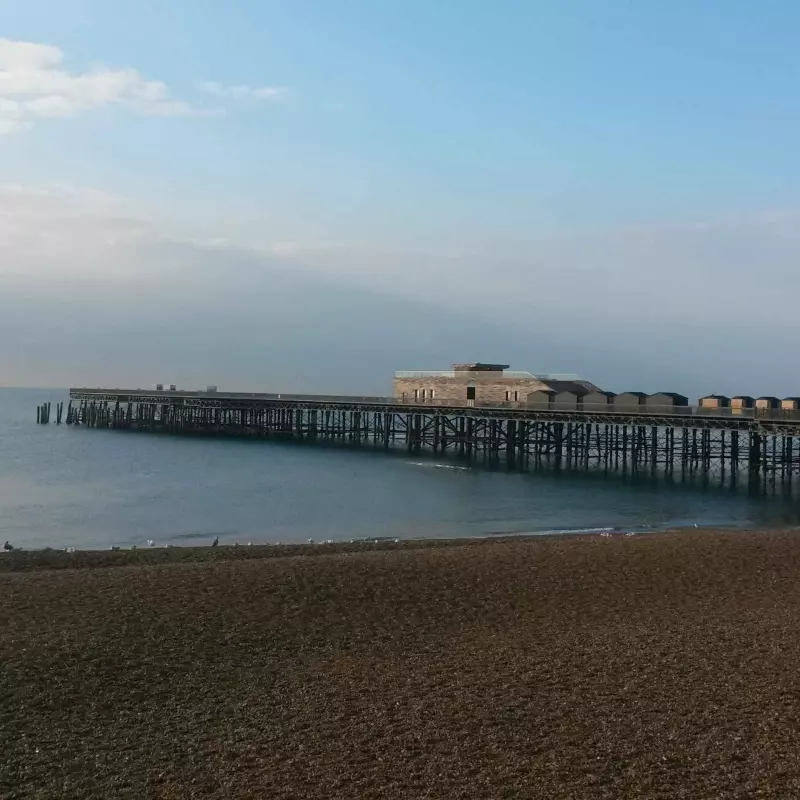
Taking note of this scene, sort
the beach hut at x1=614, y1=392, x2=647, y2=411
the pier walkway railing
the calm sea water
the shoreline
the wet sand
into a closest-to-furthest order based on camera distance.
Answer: the wet sand < the shoreline < the calm sea water < the pier walkway railing < the beach hut at x1=614, y1=392, x2=647, y2=411

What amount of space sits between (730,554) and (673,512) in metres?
12.8

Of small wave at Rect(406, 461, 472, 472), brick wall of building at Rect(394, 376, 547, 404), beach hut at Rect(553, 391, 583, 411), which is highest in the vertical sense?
brick wall of building at Rect(394, 376, 547, 404)

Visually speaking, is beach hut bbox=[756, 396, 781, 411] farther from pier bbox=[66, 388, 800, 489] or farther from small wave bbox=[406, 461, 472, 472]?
small wave bbox=[406, 461, 472, 472]

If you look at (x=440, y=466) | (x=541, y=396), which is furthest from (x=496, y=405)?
(x=440, y=466)

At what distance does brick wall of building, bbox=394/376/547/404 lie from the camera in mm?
51000

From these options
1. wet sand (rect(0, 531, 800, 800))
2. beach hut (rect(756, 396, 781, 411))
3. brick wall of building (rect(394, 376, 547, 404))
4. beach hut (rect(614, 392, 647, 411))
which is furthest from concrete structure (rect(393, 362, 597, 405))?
wet sand (rect(0, 531, 800, 800))

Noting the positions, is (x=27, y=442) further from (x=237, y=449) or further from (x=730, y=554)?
(x=730, y=554)

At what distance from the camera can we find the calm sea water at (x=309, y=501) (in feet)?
80.6

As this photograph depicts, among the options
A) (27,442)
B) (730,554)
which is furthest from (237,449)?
(730,554)

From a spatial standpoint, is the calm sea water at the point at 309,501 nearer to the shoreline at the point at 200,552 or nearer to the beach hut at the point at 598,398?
the shoreline at the point at 200,552

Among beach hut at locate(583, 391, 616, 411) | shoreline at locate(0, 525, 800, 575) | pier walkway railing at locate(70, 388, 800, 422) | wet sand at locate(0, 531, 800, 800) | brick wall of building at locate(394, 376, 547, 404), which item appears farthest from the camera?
brick wall of building at locate(394, 376, 547, 404)

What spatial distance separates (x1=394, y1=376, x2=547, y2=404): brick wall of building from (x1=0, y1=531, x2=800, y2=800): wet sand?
36503mm

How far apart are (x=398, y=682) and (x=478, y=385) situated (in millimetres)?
44402

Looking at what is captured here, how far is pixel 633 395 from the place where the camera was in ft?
145
